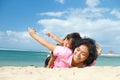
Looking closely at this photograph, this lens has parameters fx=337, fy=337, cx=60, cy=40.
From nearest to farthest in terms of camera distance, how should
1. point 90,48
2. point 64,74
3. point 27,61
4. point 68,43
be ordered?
point 64,74
point 90,48
point 68,43
point 27,61

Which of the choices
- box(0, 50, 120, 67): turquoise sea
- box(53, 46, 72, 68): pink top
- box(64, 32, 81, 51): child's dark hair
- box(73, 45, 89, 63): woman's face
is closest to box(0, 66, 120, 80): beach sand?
box(53, 46, 72, 68): pink top

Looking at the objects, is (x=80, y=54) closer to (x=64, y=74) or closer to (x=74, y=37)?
(x=74, y=37)

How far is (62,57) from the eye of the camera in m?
5.81

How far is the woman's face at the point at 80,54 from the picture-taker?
5.87 metres

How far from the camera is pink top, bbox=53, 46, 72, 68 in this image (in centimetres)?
575

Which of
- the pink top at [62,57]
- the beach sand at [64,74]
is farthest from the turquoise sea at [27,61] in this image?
the beach sand at [64,74]

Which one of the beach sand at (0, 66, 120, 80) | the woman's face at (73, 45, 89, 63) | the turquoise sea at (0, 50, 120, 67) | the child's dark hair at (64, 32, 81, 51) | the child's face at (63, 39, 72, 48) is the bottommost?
the turquoise sea at (0, 50, 120, 67)

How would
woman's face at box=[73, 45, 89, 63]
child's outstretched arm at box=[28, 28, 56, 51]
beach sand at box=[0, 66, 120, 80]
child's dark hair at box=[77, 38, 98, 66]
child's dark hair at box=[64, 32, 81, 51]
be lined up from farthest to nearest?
child's dark hair at box=[64, 32, 81, 51]
child's dark hair at box=[77, 38, 98, 66]
woman's face at box=[73, 45, 89, 63]
child's outstretched arm at box=[28, 28, 56, 51]
beach sand at box=[0, 66, 120, 80]

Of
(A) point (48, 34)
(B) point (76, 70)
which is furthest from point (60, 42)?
(B) point (76, 70)

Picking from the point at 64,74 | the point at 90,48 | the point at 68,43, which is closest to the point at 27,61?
the point at 68,43

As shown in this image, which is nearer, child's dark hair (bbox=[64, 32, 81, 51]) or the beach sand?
the beach sand

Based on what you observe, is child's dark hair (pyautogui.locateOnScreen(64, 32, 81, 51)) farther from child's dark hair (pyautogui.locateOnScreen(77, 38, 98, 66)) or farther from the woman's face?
the woman's face

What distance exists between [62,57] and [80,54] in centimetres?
32

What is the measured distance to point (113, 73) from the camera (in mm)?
5129
